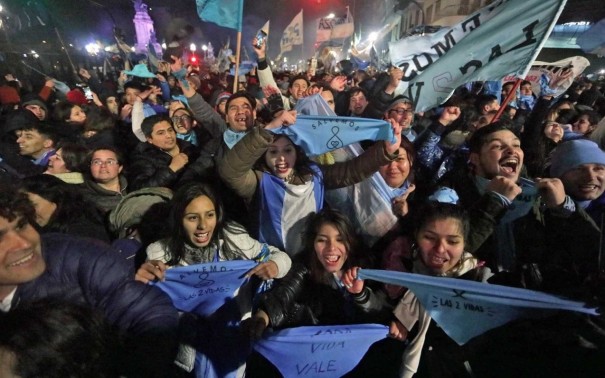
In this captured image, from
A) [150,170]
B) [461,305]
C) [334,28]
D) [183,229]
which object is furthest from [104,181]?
[334,28]

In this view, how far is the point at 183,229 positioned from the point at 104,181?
4.39 ft

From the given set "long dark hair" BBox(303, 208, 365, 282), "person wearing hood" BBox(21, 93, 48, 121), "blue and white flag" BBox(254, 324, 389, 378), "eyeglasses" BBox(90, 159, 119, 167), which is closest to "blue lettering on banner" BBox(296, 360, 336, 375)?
"blue and white flag" BBox(254, 324, 389, 378)

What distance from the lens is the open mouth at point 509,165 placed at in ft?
8.76

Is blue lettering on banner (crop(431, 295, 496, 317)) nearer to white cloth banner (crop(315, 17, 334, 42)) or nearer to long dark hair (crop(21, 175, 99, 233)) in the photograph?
long dark hair (crop(21, 175, 99, 233))

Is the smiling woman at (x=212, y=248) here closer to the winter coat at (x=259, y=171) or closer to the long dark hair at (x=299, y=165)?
the winter coat at (x=259, y=171)

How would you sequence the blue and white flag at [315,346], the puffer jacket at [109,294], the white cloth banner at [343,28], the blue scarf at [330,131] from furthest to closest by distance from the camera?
the white cloth banner at [343,28]
the blue scarf at [330,131]
the blue and white flag at [315,346]
the puffer jacket at [109,294]

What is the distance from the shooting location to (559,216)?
2273 millimetres

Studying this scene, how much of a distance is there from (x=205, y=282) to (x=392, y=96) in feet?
10.2

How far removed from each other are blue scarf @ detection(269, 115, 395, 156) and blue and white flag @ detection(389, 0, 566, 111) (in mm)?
963

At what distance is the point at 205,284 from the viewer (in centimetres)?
247

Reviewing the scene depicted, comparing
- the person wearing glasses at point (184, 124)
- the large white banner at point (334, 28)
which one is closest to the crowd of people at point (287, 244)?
the person wearing glasses at point (184, 124)

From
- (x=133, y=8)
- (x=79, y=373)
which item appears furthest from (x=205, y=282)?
(x=133, y=8)

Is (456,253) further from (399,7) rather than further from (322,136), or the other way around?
(399,7)

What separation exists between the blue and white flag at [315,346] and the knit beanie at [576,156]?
6.34 feet
